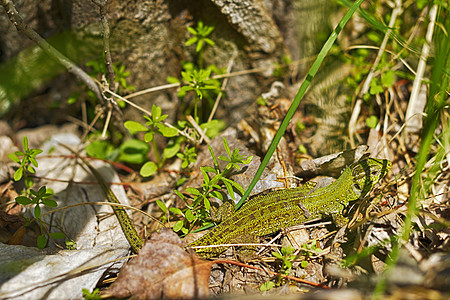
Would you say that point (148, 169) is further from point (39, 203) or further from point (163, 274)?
point (163, 274)

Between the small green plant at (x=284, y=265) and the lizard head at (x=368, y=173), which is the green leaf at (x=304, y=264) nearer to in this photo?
the small green plant at (x=284, y=265)

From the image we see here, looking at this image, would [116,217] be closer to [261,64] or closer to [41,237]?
[41,237]

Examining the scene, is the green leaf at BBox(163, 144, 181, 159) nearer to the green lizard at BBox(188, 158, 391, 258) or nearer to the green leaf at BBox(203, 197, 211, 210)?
the green leaf at BBox(203, 197, 211, 210)

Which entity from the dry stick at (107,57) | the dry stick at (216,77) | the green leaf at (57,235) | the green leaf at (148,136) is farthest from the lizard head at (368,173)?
the green leaf at (57,235)

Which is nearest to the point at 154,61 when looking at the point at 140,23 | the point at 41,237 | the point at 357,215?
the point at 140,23

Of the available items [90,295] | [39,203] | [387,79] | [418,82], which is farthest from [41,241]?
[418,82]

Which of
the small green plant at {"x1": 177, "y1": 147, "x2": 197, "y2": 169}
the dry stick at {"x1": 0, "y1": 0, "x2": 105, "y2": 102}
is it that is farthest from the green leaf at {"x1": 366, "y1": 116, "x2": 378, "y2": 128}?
the dry stick at {"x1": 0, "y1": 0, "x2": 105, "y2": 102}
